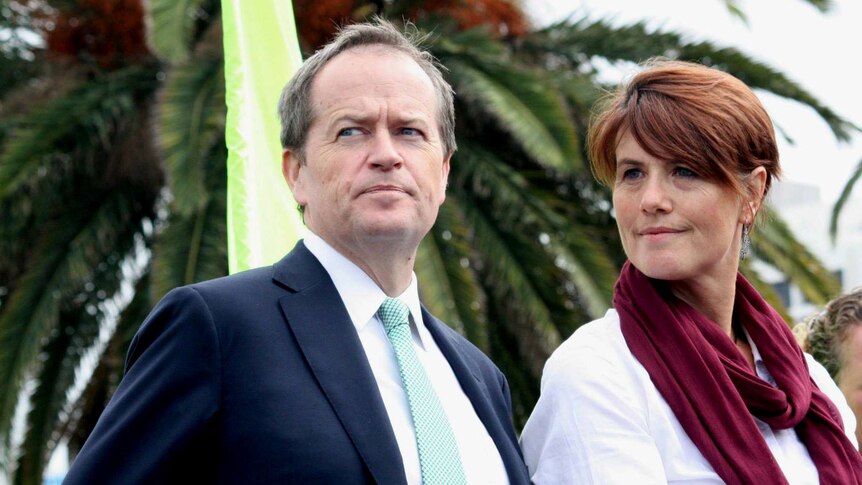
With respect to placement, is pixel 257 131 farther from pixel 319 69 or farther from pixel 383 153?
pixel 383 153

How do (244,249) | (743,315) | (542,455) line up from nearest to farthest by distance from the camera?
(542,455)
(743,315)
(244,249)

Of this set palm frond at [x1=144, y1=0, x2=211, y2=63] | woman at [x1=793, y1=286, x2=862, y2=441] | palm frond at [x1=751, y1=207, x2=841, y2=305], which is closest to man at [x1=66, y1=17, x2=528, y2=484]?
woman at [x1=793, y1=286, x2=862, y2=441]

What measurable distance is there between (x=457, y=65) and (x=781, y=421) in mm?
5493

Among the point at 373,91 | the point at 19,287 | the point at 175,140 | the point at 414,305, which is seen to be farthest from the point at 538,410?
the point at 19,287

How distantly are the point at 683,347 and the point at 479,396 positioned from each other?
50cm

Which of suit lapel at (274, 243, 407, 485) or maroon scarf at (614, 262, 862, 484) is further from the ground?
suit lapel at (274, 243, 407, 485)

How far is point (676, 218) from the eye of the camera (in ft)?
9.59

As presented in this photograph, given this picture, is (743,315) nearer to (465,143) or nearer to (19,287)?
(465,143)

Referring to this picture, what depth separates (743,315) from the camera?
3.17 metres

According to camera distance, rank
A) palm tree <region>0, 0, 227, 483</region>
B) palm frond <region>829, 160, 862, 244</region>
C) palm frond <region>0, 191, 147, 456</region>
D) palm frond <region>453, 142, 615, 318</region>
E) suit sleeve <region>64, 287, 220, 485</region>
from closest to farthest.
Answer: suit sleeve <region>64, 287, 220, 485</region> → palm tree <region>0, 0, 227, 483</region> → palm frond <region>453, 142, 615, 318</region> → palm frond <region>0, 191, 147, 456</region> → palm frond <region>829, 160, 862, 244</region>

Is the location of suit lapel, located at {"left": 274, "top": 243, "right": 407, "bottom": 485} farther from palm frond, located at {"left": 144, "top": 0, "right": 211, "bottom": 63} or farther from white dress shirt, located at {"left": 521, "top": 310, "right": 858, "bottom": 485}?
palm frond, located at {"left": 144, "top": 0, "right": 211, "bottom": 63}

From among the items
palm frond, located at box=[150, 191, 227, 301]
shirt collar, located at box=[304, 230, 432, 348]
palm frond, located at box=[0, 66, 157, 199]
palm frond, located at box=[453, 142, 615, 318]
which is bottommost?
palm frond, located at box=[453, 142, 615, 318]

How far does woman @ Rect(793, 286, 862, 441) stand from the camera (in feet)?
13.3

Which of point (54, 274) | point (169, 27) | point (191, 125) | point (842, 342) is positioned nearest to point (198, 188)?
point (191, 125)
